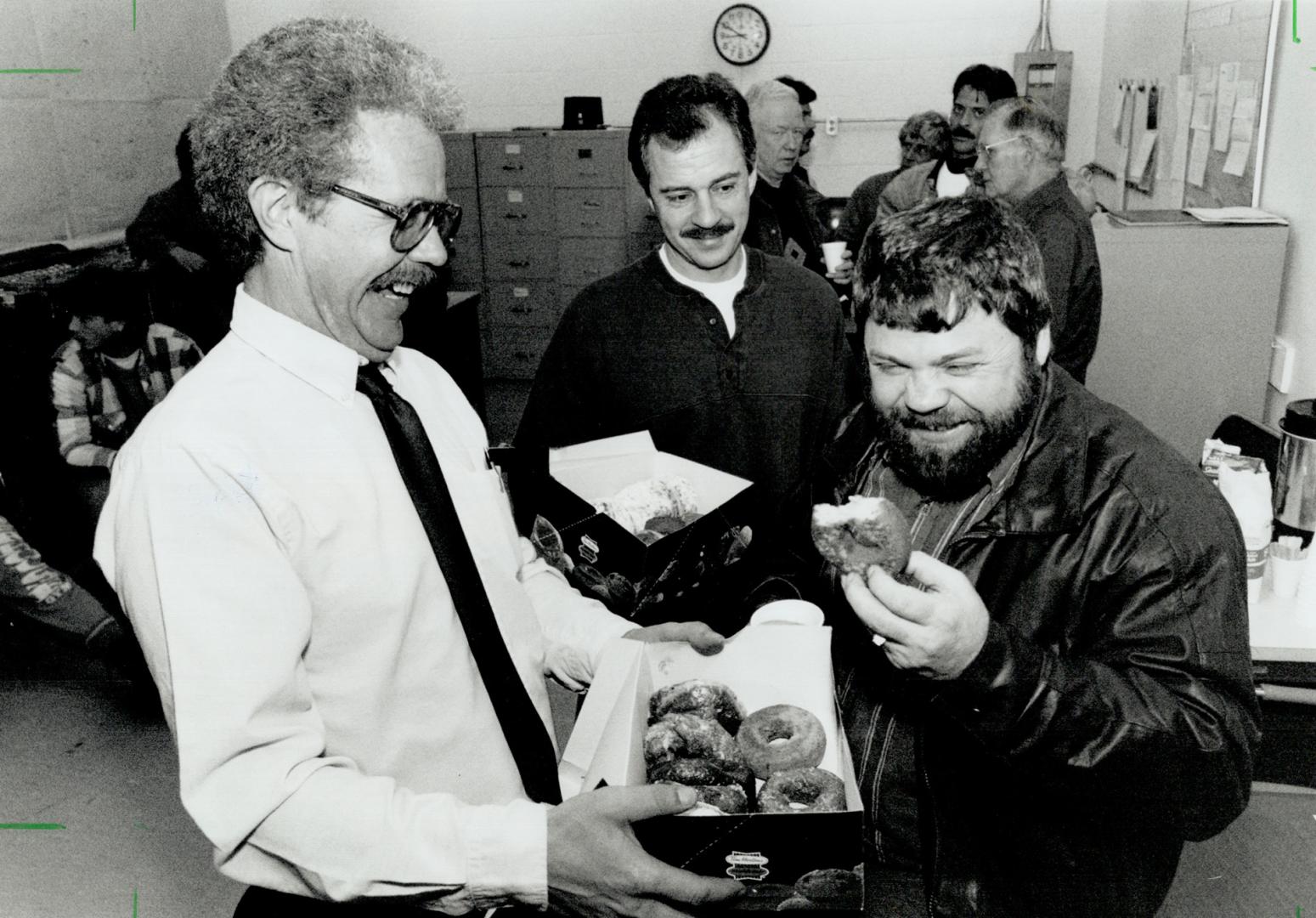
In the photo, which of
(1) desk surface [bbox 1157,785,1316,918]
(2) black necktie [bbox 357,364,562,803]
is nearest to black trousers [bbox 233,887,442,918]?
(2) black necktie [bbox 357,364,562,803]

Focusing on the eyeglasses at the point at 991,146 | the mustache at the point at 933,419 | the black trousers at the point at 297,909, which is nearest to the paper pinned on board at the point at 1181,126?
the eyeglasses at the point at 991,146

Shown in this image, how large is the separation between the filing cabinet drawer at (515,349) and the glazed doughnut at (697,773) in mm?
5971

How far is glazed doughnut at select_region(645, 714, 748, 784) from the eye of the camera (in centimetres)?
132

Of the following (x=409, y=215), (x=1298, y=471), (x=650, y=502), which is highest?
(x=409, y=215)

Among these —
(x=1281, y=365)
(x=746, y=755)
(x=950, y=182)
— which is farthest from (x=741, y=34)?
(x=746, y=755)

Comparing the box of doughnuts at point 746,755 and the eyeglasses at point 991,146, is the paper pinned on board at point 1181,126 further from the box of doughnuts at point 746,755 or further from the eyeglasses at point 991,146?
the box of doughnuts at point 746,755

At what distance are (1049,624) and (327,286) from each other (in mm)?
1033

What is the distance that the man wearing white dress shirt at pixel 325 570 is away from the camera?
3.27 ft

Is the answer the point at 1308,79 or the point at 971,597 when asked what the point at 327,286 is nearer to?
the point at 971,597

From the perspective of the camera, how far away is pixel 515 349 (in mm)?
7199

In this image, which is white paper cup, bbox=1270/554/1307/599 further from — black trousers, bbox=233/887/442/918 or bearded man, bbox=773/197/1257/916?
black trousers, bbox=233/887/442/918

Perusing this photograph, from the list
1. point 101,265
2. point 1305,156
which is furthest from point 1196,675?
point 101,265

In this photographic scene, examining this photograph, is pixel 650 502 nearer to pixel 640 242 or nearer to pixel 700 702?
pixel 700 702

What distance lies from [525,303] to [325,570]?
6.17m
